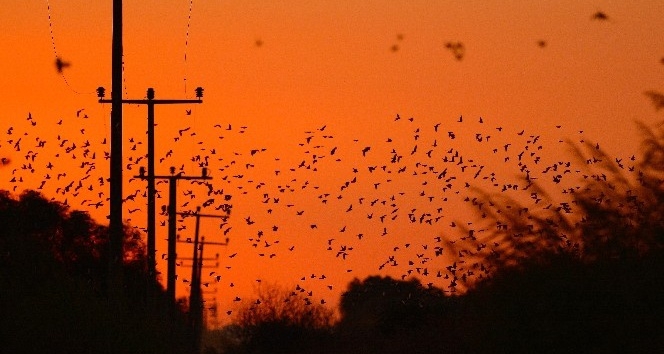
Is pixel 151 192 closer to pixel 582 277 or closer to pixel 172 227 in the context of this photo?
pixel 172 227

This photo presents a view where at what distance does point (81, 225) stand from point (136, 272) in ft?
15.2

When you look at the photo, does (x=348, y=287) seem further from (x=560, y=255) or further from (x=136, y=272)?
(x=560, y=255)

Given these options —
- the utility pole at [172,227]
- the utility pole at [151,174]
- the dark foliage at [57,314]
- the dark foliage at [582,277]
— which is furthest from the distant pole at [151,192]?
the dark foliage at [582,277]

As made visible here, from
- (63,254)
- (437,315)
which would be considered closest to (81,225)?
(63,254)

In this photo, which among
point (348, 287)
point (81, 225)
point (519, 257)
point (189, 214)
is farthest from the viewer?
point (348, 287)

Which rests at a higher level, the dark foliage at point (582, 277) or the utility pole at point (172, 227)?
the utility pole at point (172, 227)

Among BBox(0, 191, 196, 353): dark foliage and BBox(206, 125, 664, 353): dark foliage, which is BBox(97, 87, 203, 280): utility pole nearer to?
BBox(0, 191, 196, 353): dark foliage

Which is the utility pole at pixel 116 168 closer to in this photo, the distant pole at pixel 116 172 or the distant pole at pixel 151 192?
the distant pole at pixel 116 172

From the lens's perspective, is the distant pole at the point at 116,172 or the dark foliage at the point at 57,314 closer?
the dark foliage at the point at 57,314

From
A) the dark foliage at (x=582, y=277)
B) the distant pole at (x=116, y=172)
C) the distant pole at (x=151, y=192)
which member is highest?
the distant pole at (x=151, y=192)

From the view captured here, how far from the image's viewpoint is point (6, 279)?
2475cm

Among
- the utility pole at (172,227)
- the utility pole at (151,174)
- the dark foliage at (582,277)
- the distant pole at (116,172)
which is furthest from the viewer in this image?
the utility pole at (172,227)

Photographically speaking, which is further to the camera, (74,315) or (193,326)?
(193,326)

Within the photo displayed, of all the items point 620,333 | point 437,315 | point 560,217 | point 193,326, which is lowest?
point 620,333
